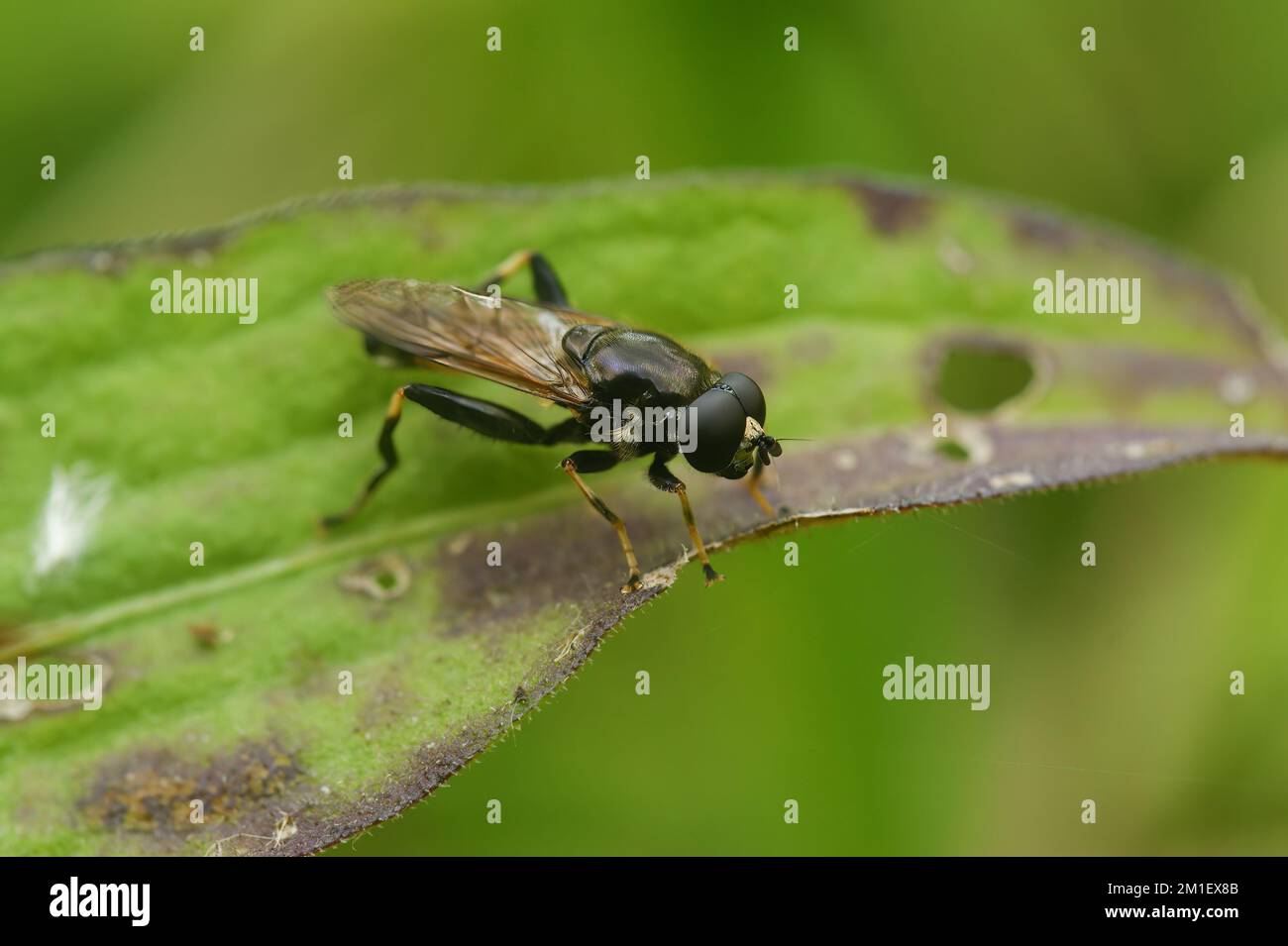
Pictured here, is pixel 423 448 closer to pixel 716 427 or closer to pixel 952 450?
pixel 716 427

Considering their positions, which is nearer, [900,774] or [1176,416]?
[1176,416]

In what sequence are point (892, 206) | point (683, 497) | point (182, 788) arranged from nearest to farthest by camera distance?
point (182, 788) → point (683, 497) → point (892, 206)

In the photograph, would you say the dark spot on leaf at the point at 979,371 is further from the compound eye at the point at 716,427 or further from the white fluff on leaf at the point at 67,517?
the white fluff on leaf at the point at 67,517

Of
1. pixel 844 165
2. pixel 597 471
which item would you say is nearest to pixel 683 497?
pixel 597 471

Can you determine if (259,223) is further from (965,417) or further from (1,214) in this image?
(965,417)

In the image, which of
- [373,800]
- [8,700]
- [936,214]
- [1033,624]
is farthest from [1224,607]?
[8,700]

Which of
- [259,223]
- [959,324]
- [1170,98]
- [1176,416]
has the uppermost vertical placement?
[1170,98]

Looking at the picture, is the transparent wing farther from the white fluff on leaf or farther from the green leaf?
the white fluff on leaf
